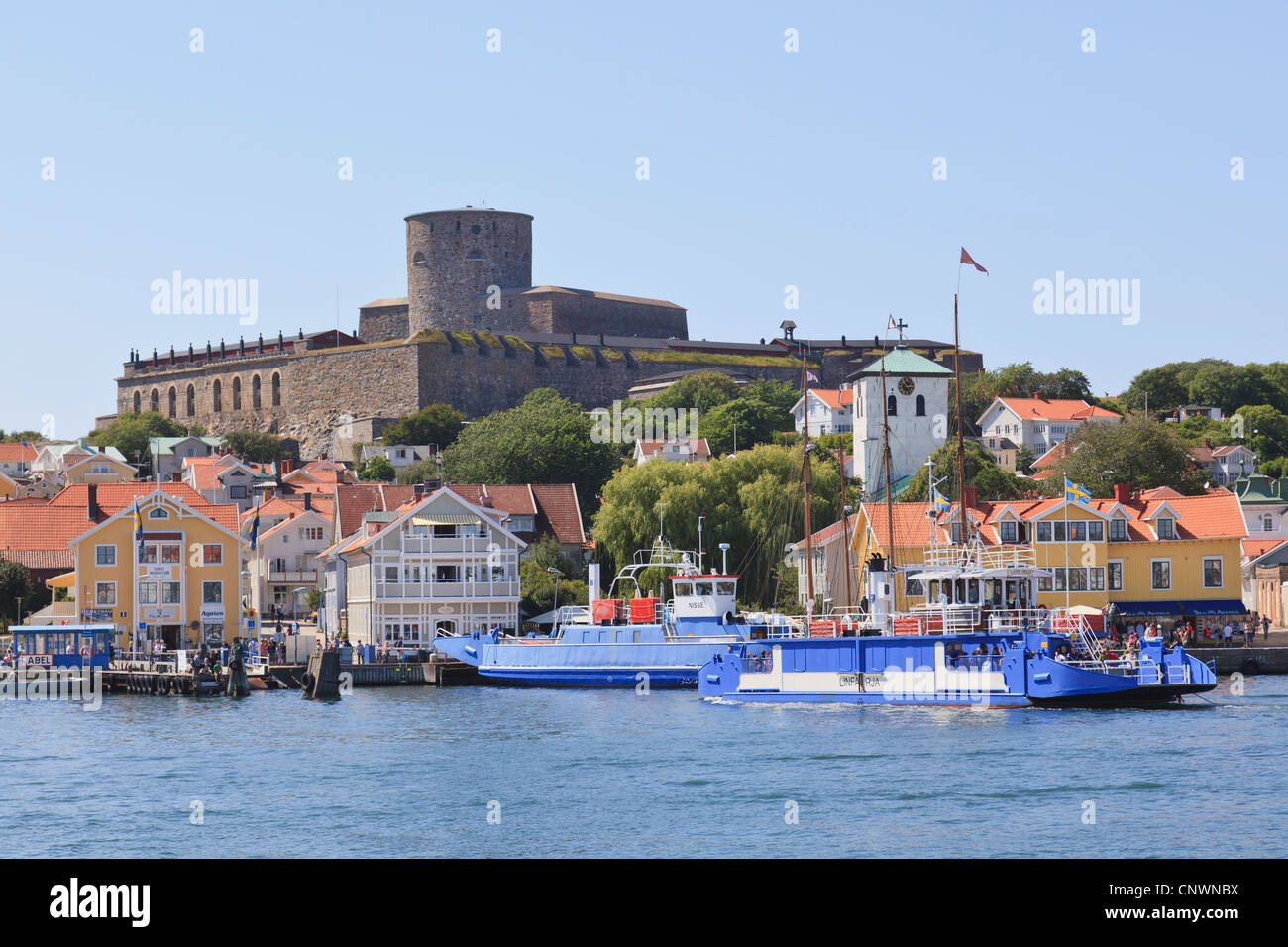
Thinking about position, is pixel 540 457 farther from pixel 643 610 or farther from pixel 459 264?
pixel 459 264

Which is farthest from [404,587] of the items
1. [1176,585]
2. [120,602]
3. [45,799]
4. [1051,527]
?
[45,799]

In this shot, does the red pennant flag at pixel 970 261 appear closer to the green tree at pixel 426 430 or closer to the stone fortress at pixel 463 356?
the green tree at pixel 426 430

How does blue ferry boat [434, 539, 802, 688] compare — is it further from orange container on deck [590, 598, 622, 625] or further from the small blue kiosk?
the small blue kiosk

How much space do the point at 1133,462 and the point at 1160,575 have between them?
58.0ft

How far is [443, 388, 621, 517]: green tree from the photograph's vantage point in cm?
7931

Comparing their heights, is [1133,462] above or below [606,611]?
above

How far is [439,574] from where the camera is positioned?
54344 mm

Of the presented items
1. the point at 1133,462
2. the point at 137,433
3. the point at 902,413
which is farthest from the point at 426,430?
the point at 1133,462

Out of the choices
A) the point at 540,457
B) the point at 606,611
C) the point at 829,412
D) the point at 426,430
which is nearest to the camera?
the point at 606,611

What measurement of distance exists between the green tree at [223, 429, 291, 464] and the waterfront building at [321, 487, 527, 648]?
5897 cm
